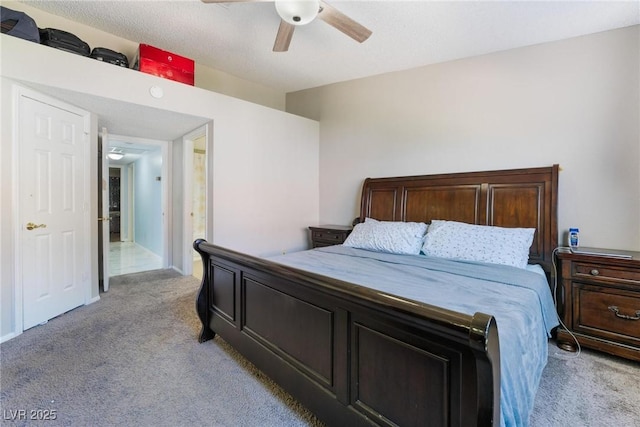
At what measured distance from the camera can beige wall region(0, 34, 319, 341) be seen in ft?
7.87

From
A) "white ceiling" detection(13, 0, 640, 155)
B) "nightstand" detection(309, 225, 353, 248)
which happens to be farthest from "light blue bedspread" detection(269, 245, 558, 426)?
"white ceiling" detection(13, 0, 640, 155)

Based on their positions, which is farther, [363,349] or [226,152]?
[226,152]

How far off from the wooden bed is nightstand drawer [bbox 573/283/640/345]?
0.41m

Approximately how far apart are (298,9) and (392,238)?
2113mm

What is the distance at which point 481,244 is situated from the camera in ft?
8.18

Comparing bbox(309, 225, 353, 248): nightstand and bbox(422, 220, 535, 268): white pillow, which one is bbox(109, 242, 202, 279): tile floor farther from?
bbox(422, 220, 535, 268): white pillow

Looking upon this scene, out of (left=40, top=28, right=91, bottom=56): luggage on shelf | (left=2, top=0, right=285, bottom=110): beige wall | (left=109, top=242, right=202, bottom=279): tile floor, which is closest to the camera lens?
(left=40, top=28, right=91, bottom=56): luggage on shelf

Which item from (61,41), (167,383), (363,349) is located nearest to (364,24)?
(61,41)

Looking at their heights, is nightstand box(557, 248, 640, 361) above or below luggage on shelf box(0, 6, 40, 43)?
below

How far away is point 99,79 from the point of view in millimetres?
2666

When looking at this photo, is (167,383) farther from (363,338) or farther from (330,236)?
(330,236)

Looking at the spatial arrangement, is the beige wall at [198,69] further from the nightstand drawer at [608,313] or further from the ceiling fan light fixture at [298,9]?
the nightstand drawer at [608,313]

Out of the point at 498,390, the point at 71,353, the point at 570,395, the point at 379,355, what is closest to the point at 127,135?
the point at 71,353

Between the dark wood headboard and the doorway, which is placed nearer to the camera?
the dark wood headboard
